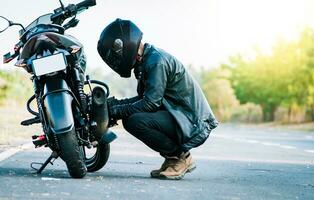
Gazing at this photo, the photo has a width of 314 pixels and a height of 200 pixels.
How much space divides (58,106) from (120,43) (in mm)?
969

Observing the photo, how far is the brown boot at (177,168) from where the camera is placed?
8.47 metres

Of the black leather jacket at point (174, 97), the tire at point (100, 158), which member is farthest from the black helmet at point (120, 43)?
the tire at point (100, 158)

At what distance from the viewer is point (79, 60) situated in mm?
8031

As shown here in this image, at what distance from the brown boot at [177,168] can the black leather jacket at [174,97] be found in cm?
29

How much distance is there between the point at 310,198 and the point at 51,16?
9.89ft

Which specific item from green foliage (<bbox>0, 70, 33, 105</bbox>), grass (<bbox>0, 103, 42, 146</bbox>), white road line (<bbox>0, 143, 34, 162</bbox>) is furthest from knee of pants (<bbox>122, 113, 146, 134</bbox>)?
green foliage (<bbox>0, 70, 33, 105</bbox>)

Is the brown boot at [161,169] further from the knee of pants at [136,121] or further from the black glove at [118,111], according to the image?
the black glove at [118,111]

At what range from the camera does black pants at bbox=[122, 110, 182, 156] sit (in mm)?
8352

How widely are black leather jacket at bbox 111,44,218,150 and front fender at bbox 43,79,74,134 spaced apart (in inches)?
30.5

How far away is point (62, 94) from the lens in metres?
7.66

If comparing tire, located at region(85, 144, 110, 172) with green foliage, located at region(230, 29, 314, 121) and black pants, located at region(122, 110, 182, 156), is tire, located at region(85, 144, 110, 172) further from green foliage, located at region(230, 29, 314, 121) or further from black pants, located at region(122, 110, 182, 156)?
green foliage, located at region(230, 29, 314, 121)

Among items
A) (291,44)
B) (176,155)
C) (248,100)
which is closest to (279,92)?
(291,44)

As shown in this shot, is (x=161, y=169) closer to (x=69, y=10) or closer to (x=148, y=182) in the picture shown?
(x=148, y=182)

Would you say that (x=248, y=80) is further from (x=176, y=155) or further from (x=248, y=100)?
(x=176, y=155)
